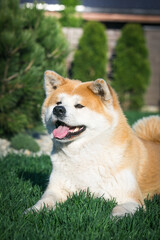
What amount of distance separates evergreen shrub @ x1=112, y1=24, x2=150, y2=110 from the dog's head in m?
7.64

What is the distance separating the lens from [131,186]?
2.26m

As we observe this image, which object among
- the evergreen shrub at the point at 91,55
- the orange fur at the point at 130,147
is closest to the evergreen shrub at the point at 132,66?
the evergreen shrub at the point at 91,55

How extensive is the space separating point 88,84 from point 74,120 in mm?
361

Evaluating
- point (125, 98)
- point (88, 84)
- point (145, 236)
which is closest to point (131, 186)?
point (145, 236)

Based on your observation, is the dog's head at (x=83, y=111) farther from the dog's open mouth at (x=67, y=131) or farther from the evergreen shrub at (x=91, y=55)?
the evergreen shrub at (x=91, y=55)

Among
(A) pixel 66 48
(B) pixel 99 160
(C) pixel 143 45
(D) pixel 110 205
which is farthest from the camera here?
(C) pixel 143 45

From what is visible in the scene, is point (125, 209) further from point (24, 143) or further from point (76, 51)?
point (76, 51)

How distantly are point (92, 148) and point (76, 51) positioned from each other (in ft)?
26.2

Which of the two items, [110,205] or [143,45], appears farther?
[143,45]

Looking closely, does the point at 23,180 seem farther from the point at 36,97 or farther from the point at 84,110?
the point at 36,97

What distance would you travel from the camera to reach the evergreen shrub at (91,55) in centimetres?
970

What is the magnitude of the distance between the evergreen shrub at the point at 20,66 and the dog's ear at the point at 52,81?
1.94 m

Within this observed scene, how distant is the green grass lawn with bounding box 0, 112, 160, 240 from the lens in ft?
6.01

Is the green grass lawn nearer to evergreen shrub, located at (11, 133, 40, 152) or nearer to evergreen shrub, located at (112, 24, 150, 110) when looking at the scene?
evergreen shrub, located at (11, 133, 40, 152)
